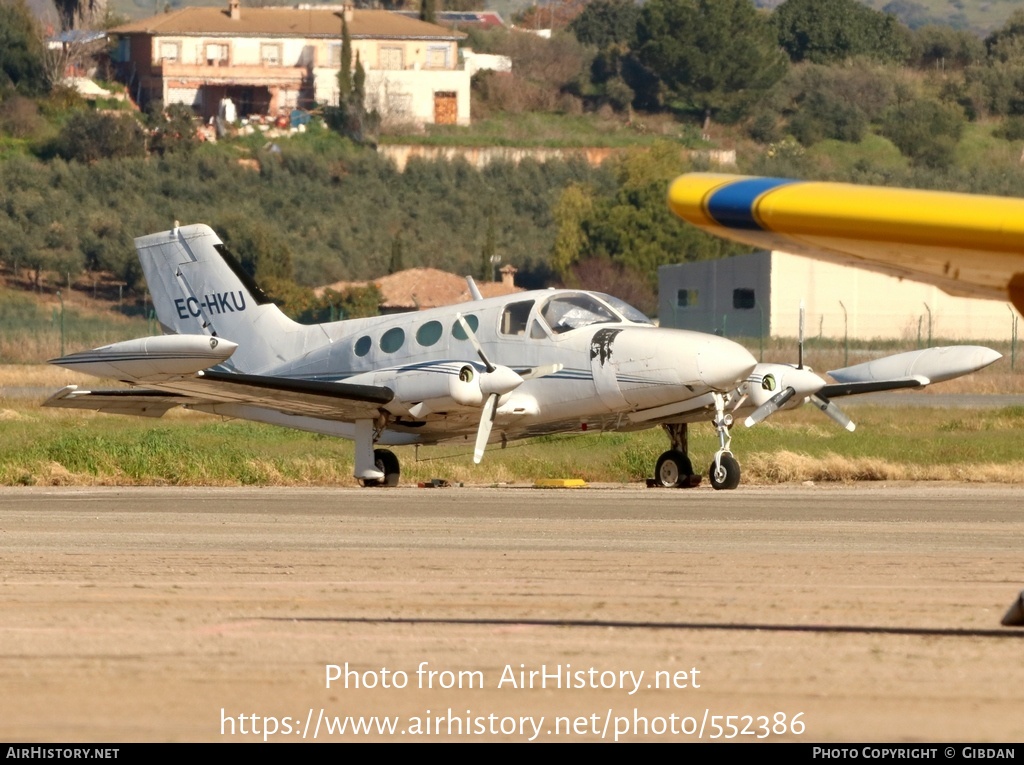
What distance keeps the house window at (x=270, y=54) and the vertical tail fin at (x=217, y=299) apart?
9642 cm

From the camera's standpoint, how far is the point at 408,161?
104688mm

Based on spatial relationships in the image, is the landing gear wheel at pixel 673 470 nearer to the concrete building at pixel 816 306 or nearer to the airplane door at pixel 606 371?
the airplane door at pixel 606 371

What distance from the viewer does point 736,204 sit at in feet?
22.0

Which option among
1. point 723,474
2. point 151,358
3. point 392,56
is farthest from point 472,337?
point 392,56

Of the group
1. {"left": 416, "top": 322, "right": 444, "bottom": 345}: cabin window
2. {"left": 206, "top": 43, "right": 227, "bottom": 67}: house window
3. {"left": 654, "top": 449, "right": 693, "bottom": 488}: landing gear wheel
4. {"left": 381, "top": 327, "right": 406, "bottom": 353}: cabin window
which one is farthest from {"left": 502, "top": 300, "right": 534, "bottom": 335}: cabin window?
{"left": 206, "top": 43, "right": 227, "bottom": 67}: house window

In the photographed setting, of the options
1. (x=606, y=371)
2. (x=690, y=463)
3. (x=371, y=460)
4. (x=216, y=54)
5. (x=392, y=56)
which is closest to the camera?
(x=606, y=371)

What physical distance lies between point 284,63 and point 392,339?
3941 inches

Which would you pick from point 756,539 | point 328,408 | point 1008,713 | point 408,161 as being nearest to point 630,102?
point 408,161

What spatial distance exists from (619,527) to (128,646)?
7927 millimetres

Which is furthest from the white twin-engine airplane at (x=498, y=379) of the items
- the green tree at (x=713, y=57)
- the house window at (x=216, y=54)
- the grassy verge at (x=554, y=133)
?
the green tree at (x=713, y=57)

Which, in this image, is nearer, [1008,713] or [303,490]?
[1008,713]

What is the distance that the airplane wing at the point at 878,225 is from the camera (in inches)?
247

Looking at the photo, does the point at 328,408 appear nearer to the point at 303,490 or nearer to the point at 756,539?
the point at 303,490

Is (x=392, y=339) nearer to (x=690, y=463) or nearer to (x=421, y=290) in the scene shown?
(x=690, y=463)
